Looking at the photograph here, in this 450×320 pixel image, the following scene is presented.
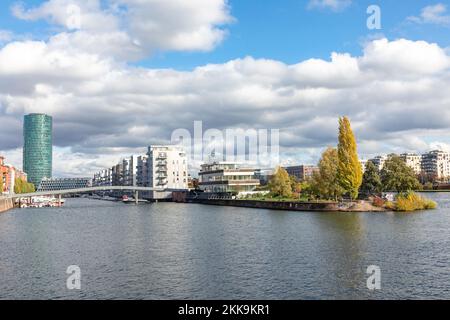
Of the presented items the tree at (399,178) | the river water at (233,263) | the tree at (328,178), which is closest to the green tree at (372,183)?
the tree at (399,178)

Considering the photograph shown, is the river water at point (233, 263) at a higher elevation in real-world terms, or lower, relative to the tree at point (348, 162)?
lower

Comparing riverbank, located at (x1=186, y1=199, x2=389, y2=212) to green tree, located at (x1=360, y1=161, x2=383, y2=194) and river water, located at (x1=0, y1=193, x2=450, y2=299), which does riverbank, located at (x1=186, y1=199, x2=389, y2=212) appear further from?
river water, located at (x1=0, y1=193, x2=450, y2=299)

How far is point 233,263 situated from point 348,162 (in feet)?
235

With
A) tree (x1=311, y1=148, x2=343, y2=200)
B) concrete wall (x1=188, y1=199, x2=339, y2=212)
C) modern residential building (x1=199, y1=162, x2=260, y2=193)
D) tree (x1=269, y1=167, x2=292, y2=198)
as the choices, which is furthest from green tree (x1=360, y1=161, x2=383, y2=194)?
modern residential building (x1=199, y1=162, x2=260, y2=193)

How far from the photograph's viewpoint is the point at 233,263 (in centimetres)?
4259

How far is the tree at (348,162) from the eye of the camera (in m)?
107

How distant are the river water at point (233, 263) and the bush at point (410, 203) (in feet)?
110

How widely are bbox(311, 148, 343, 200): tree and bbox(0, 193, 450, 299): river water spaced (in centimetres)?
3992

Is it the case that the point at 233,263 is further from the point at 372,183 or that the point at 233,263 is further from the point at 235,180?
the point at 235,180

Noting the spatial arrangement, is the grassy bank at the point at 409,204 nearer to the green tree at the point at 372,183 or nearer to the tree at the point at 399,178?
the tree at the point at 399,178

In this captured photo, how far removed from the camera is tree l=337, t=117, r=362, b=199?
10738 centimetres

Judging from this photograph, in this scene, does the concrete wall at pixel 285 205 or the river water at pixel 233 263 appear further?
the concrete wall at pixel 285 205

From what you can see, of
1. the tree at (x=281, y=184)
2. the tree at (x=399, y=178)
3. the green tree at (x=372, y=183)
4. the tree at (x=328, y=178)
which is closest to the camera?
the tree at (x=328, y=178)
